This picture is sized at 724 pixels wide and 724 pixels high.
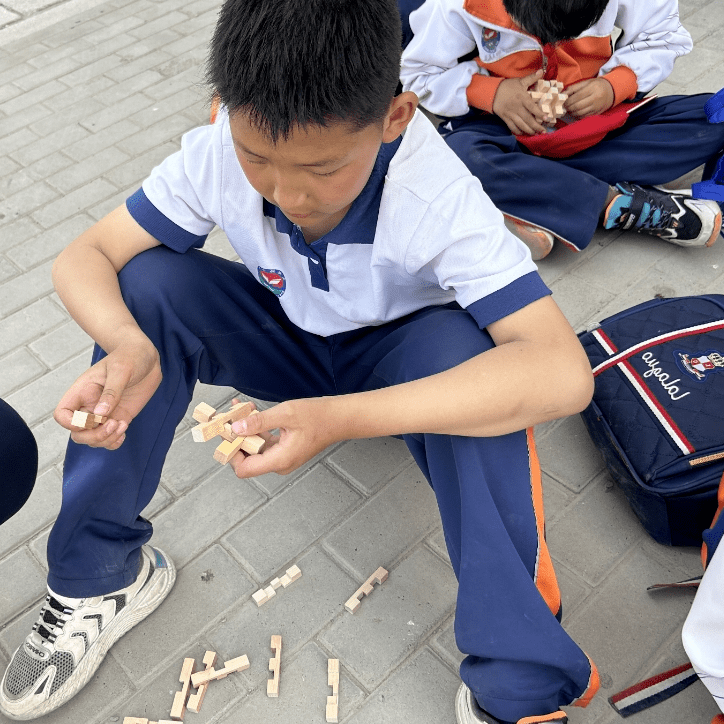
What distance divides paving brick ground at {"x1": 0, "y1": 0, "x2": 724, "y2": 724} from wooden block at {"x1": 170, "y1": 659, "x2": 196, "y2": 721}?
0.10ft

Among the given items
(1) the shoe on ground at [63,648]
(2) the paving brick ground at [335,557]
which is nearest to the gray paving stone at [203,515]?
(2) the paving brick ground at [335,557]

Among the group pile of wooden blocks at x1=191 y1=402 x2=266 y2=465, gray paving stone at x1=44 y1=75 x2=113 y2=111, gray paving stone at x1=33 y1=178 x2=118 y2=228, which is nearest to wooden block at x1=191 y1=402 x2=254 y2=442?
pile of wooden blocks at x1=191 y1=402 x2=266 y2=465

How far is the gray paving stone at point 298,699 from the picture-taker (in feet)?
6.15

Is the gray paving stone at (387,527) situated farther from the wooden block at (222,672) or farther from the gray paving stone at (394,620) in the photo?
the wooden block at (222,672)

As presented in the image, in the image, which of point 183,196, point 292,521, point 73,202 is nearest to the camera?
point 183,196

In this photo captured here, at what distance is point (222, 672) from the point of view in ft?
6.34

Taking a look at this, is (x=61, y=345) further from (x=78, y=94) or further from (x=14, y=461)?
(x=78, y=94)

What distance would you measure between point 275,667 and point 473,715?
0.54 meters

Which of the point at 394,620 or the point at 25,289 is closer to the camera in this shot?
the point at 394,620

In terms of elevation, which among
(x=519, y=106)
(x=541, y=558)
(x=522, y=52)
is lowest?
(x=541, y=558)

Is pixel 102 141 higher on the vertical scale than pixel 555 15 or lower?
lower

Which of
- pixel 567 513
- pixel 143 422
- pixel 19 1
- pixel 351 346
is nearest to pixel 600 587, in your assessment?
pixel 567 513

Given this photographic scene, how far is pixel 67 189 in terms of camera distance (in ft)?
12.1

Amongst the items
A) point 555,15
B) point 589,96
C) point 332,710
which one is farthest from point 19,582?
point 589,96
